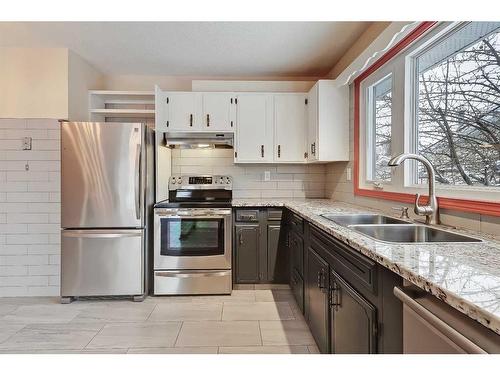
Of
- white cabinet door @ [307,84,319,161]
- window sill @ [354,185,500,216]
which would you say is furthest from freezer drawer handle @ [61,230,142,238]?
window sill @ [354,185,500,216]

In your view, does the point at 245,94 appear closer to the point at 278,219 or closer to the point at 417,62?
the point at 278,219

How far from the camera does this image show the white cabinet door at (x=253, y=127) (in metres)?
3.61

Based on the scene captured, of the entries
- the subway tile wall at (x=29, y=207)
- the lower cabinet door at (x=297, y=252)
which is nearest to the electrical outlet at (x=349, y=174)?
the lower cabinet door at (x=297, y=252)

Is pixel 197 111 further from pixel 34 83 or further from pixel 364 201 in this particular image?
pixel 364 201

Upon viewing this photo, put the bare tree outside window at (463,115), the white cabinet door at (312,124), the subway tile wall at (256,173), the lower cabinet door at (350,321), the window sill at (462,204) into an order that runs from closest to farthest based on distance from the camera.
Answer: the lower cabinet door at (350,321)
the window sill at (462,204)
the bare tree outside window at (463,115)
the white cabinet door at (312,124)
the subway tile wall at (256,173)

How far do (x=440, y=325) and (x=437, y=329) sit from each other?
0.02 meters

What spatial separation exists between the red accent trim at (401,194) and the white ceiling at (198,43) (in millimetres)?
340

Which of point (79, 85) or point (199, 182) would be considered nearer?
point (79, 85)

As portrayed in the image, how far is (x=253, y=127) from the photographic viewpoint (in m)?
3.63

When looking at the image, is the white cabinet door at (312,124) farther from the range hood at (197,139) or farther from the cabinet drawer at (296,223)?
the range hood at (197,139)

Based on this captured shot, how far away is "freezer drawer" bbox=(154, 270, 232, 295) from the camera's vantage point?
322 centimetres

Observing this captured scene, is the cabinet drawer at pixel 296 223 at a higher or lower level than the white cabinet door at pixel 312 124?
lower

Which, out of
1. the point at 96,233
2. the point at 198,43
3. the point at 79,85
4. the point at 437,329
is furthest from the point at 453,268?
the point at 79,85

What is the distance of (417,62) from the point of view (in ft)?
7.42
